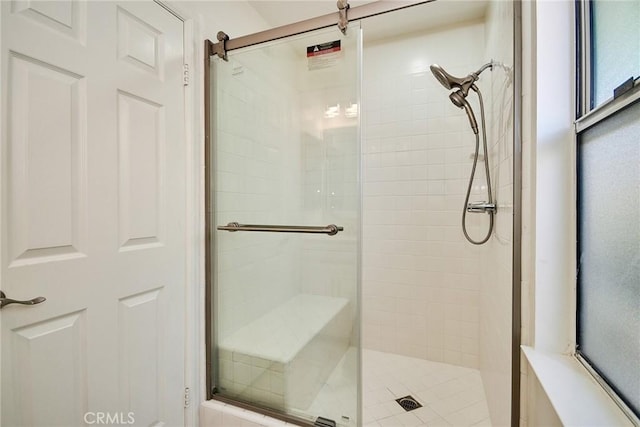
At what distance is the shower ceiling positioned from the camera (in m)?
1.84

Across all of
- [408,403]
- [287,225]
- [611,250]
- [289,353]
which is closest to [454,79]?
[611,250]

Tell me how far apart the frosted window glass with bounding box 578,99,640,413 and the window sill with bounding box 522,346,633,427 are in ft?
0.13

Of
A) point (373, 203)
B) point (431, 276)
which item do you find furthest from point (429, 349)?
point (373, 203)

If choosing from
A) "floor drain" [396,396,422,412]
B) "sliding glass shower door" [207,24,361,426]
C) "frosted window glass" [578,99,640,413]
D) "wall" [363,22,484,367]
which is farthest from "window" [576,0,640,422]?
"wall" [363,22,484,367]

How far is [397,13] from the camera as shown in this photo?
1.91m

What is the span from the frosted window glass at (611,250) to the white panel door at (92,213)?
61.1 inches

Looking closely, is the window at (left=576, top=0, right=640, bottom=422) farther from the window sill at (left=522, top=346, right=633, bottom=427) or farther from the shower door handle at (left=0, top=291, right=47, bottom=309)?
the shower door handle at (left=0, top=291, right=47, bottom=309)

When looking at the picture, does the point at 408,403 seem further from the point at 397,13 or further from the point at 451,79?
the point at 397,13

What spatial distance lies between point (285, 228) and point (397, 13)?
1677 millimetres

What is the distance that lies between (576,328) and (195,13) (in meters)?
2.04

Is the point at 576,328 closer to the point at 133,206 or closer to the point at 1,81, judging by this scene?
the point at 133,206

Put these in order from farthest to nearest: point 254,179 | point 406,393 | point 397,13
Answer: point 397,13
point 406,393
point 254,179

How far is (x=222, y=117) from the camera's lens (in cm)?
153

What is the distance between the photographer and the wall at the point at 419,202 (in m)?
2.02
